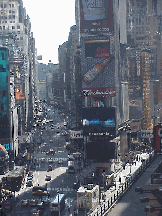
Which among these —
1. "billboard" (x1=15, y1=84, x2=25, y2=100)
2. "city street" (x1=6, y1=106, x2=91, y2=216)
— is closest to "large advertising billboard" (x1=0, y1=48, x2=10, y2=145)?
"city street" (x1=6, y1=106, x2=91, y2=216)

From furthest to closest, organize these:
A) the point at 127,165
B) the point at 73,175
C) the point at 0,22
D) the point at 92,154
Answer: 1. the point at 0,22
2. the point at 92,154
3. the point at 127,165
4. the point at 73,175

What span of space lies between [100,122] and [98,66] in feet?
43.2

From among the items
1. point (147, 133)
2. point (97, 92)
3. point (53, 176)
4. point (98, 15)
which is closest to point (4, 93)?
point (53, 176)

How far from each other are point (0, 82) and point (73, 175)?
26.1m

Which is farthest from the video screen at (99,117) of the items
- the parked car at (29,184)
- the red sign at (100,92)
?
the parked car at (29,184)

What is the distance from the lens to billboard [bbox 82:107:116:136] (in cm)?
12350

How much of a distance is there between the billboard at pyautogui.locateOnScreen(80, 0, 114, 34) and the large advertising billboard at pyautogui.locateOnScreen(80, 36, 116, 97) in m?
2.52

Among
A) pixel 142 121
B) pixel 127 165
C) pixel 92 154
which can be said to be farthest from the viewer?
pixel 142 121

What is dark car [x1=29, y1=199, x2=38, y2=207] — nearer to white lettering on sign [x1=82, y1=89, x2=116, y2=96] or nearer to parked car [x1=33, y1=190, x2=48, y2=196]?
parked car [x1=33, y1=190, x2=48, y2=196]

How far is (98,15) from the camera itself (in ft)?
412

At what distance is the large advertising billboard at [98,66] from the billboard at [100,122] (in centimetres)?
481

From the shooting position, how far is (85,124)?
12412cm

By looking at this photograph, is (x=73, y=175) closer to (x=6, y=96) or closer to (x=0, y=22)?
(x=6, y=96)

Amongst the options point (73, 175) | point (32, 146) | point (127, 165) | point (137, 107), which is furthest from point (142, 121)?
point (73, 175)
